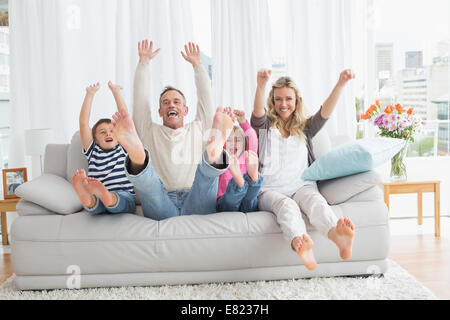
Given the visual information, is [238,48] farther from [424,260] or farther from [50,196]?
[424,260]

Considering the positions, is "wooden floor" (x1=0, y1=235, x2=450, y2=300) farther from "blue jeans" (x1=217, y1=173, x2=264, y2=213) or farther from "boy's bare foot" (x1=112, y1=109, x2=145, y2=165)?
"boy's bare foot" (x1=112, y1=109, x2=145, y2=165)

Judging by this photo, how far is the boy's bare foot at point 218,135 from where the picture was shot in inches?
69.6

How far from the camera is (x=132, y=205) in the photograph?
6.84ft

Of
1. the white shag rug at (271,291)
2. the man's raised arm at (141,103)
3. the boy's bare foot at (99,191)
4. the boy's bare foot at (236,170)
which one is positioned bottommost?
the white shag rug at (271,291)

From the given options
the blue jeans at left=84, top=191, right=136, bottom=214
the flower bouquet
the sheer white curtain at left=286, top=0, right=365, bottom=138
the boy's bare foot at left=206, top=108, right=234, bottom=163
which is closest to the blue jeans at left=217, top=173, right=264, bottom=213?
the boy's bare foot at left=206, top=108, right=234, bottom=163

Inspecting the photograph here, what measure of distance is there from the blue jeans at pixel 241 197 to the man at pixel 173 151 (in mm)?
55

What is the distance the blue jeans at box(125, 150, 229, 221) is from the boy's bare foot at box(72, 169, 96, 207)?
8.1 inches

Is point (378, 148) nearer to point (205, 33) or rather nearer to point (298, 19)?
point (298, 19)

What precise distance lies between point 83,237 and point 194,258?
502 millimetres

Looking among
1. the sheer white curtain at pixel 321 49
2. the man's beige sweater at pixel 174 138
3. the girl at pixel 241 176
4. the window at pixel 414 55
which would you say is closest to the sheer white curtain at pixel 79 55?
the man's beige sweater at pixel 174 138

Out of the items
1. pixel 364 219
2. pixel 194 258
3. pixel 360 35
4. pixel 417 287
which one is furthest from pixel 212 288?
pixel 360 35

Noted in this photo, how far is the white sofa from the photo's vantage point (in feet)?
6.10

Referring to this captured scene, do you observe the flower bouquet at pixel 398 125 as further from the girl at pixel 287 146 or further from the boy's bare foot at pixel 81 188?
the boy's bare foot at pixel 81 188

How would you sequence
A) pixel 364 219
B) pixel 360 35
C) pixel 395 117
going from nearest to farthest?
pixel 364 219 < pixel 395 117 < pixel 360 35
